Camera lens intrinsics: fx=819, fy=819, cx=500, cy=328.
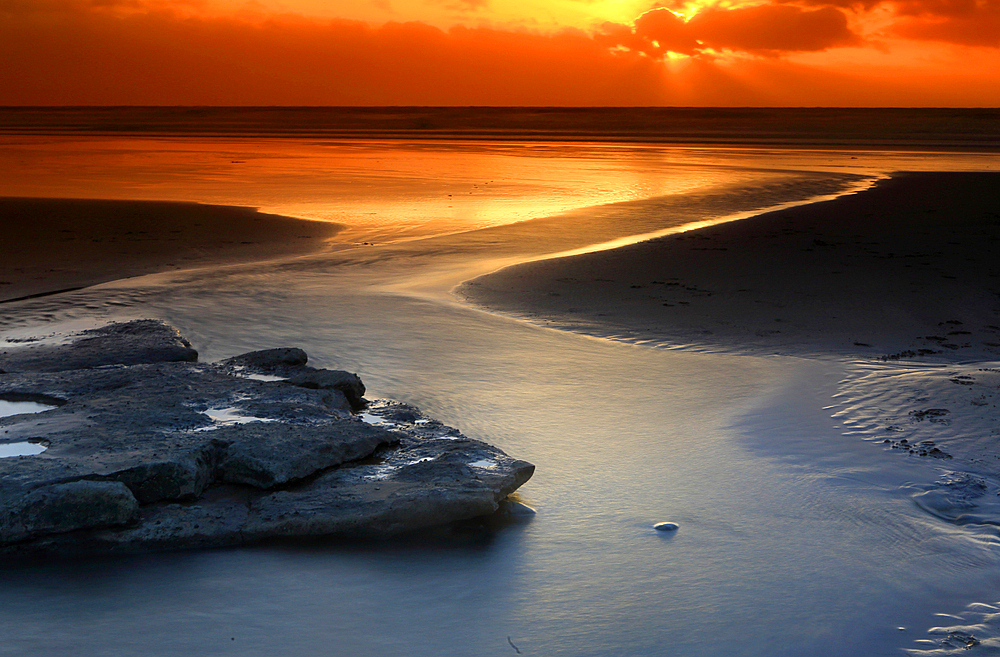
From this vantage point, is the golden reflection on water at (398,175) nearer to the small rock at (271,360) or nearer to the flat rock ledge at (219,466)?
the small rock at (271,360)

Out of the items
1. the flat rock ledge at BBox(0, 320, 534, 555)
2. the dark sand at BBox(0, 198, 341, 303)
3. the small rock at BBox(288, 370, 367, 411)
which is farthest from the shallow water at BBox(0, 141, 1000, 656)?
the dark sand at BBox(0, 198, 341, 303)

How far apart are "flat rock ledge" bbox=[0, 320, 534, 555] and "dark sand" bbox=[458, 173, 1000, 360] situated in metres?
2.95

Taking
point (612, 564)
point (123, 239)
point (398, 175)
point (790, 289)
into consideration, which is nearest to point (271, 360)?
point (612, 564)

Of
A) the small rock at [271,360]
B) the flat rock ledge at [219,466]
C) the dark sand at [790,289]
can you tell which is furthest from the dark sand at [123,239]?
the flat rock ledge at [219,466]

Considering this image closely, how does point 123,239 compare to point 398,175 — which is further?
point 398,175

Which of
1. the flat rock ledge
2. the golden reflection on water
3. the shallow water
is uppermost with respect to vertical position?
the golden reflection on water

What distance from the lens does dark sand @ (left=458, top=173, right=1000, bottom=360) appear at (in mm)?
6164

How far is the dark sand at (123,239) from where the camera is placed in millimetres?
8875

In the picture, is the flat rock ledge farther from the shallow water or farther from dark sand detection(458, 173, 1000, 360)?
dark sand detection(458, 173, 1000, 360)

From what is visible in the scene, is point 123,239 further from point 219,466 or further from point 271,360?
point 219,466

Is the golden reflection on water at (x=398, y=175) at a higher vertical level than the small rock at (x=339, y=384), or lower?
higher

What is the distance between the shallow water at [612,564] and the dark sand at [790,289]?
1140 mm

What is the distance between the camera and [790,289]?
292 inches

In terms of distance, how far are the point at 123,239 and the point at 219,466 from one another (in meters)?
8.46
